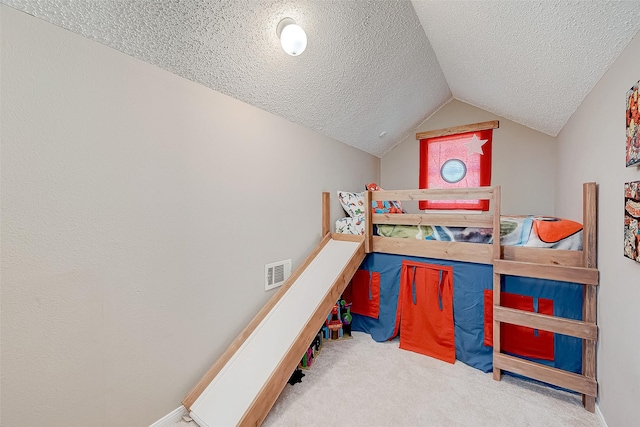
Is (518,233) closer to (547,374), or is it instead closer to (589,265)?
(589,265)

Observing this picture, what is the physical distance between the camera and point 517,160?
3.17 metres

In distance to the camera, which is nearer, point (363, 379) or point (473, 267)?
point (363, 379)

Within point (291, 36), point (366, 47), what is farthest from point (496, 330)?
point (291, 36)

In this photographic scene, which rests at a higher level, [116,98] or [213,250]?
[116,98]

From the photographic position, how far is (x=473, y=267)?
2.13 m

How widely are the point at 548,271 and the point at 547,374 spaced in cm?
66

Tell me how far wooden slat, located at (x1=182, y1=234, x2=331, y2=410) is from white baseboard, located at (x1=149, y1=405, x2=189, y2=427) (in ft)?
0.11

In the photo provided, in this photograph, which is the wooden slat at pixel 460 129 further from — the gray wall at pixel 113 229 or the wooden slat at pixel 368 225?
the gray wall at pixel 113 229

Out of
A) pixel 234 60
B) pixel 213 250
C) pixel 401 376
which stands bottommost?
pixel 401 376

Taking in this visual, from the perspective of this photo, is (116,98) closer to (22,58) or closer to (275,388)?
(22,58)

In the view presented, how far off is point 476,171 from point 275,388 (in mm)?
3268

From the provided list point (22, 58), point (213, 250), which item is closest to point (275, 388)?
point (213, 250)

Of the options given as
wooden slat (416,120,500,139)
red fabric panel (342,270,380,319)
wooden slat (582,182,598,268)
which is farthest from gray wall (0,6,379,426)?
wooden slat (416,120,500,139)

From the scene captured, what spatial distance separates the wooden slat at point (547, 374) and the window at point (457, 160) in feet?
6.40
